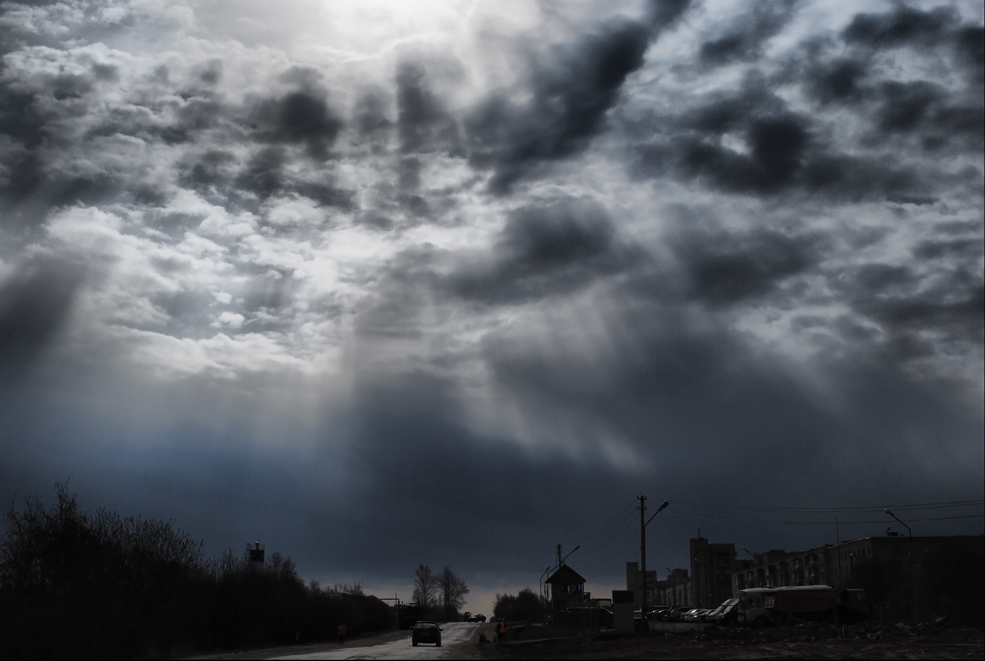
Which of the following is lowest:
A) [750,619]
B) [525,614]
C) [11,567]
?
[525,614]

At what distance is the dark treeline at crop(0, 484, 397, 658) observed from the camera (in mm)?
43375

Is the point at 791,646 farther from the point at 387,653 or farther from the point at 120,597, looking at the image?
the point at 120,597

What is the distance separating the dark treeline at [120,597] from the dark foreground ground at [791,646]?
22.0 meters

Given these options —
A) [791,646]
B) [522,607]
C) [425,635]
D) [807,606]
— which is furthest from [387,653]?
[522,607]

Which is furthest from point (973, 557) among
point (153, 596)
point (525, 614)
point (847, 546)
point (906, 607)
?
point (153, 596)

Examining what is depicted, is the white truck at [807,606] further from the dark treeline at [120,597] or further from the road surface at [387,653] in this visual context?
the dark treeline at [120,597]

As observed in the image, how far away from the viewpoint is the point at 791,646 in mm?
40094

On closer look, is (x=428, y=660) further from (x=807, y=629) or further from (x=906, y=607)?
(x=906, y=607)

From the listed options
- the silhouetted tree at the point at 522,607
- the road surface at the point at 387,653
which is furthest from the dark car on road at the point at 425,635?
the silhouetted tree at the point at 522,607

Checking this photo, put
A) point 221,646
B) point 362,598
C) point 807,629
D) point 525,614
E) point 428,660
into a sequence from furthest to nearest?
point 525,614 < point 362,598 < point 221,646 < point 807,629 < point 428,660

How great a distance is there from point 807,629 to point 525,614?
108 metres

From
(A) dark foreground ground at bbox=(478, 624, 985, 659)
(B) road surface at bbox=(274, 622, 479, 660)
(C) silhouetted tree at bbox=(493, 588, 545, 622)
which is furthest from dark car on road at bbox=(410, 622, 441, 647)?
(C) silhouetted tree at bbox=(493, 588, 545, 622)

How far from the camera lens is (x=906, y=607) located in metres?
109

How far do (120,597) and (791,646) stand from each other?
42.3 m
